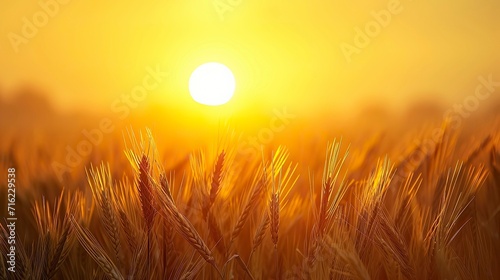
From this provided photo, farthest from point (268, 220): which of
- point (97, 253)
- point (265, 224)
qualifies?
point (97, 253)

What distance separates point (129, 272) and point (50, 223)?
15 centimetres

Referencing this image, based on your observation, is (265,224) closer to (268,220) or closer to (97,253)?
(268,220)

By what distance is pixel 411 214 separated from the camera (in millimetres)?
1026

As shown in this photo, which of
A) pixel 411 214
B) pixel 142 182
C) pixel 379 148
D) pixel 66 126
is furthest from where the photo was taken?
pixel 66 126

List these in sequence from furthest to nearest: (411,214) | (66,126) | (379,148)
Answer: (66,126) < (379,148) < (411,214)

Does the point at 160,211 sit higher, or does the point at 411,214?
the point at 160,211

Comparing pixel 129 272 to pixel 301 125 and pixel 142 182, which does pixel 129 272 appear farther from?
pixel 301 125

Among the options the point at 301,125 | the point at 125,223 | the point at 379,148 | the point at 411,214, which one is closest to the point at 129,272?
the point at 125,223

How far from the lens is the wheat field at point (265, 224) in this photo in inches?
35.3

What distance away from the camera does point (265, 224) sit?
0.93m

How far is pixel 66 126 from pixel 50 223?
1069 millimetres

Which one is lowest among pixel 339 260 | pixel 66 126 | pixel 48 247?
pixel 339 260

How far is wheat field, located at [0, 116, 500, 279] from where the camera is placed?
35.3 inches

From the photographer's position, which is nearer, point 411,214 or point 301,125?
point 411,214
